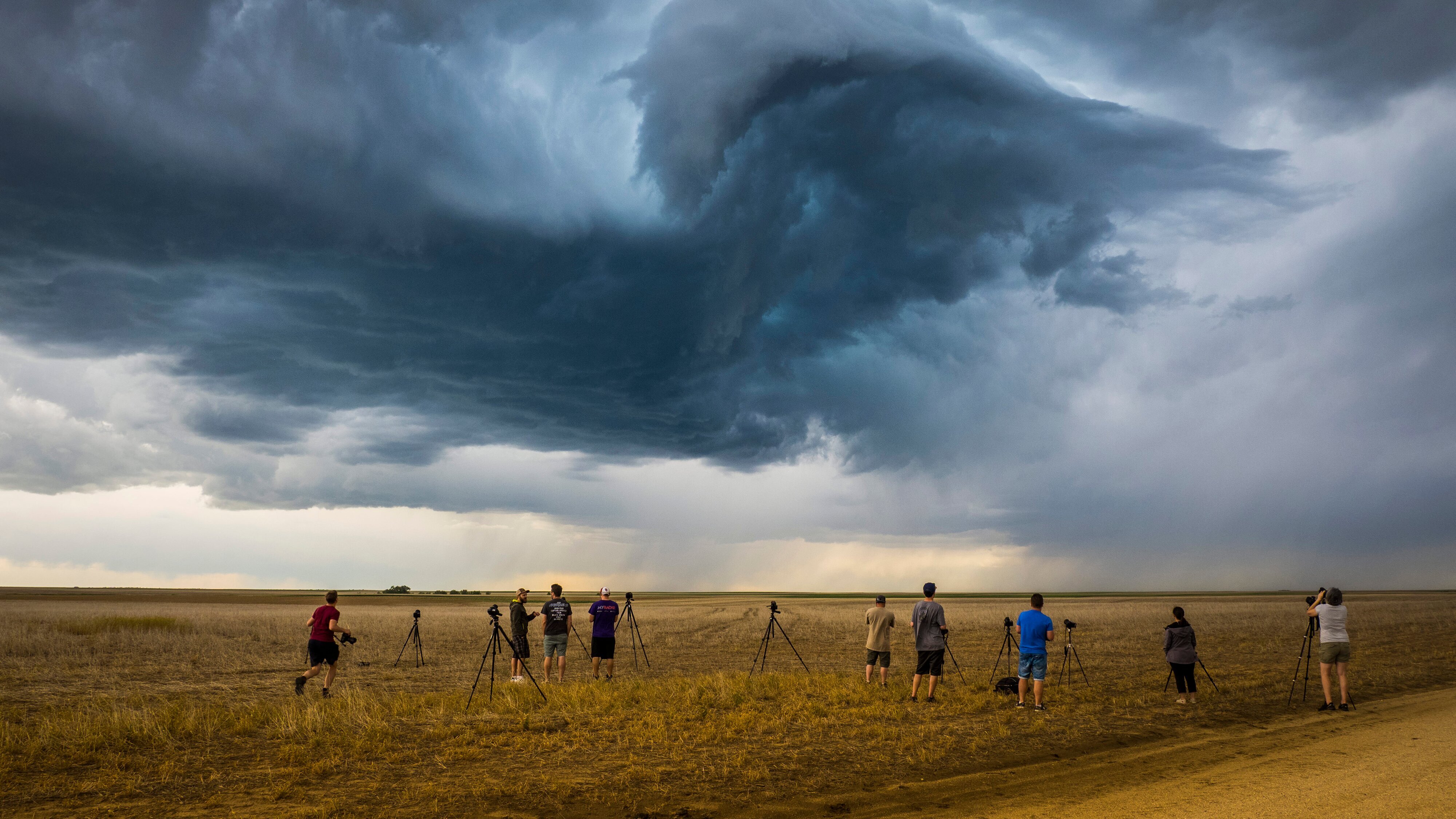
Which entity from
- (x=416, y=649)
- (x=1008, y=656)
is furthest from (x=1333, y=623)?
(x=416, y=649)

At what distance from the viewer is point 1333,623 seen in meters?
15.4

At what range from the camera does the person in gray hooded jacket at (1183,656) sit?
1594 cm

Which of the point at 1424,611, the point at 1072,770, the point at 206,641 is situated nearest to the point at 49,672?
the point at 206,641

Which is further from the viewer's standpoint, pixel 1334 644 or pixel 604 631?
pixel 604 631

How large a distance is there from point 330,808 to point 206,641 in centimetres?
2783

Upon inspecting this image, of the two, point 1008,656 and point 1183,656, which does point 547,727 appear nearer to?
point 1183,656

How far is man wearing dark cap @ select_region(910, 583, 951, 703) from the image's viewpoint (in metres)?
15.8

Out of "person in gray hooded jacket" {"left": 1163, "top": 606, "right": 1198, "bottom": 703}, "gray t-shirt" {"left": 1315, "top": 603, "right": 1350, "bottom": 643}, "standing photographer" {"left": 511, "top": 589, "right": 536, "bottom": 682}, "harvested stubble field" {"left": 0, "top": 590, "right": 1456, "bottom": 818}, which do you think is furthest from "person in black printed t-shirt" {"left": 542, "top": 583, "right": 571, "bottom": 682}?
"gray t-shirt" {"left": 1315, "top": 603, "right": 1350, "bottom": 643}

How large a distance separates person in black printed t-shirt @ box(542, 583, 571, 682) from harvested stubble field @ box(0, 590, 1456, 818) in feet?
3.22

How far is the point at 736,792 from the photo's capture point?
32.2 feet

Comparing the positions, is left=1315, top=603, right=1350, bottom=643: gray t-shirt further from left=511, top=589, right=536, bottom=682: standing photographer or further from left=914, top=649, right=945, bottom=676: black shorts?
left=511, top=589, right=536, bottom=682: standing photographer

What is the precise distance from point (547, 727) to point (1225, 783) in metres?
10.1

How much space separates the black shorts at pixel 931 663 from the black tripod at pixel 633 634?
7124 mm

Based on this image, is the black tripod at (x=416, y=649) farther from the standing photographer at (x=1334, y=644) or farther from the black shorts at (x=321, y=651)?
the standing photographer at (x=1334, y=644)
